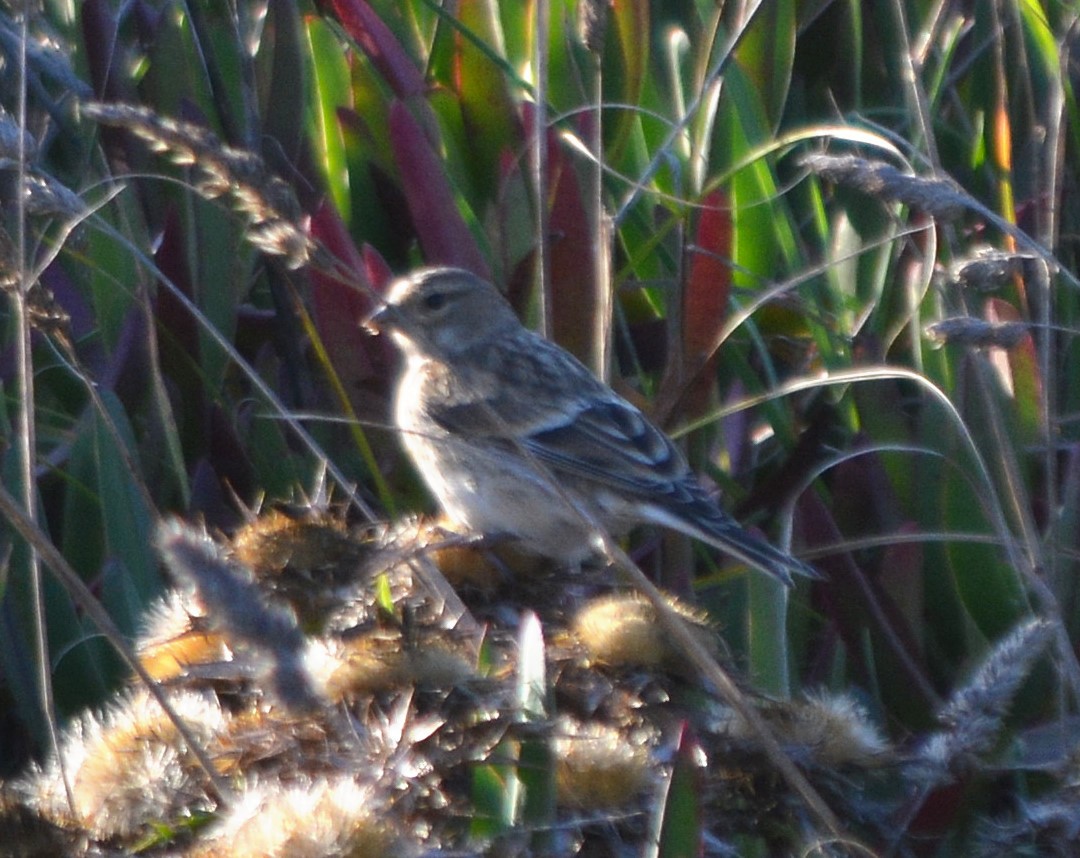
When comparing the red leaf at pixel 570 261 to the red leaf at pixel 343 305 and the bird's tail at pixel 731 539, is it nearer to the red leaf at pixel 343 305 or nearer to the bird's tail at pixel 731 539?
the red leaf at pixel 343 305

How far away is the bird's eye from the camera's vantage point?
351 centimetres

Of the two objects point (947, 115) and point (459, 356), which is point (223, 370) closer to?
point (459, 356)

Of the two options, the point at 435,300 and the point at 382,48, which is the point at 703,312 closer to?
the point at 435,300

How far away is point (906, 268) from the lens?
3.36 metres

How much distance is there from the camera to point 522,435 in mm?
3879

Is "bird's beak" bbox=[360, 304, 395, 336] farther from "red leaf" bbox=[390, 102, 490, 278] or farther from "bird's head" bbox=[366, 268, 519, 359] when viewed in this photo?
"red leaf" bbox=[390, 102, 490, 278]

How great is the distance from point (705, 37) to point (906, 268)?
716 mm

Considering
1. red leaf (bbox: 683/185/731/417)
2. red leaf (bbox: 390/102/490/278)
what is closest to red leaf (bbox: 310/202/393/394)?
red leaf (bbox: 390/102/490/278)

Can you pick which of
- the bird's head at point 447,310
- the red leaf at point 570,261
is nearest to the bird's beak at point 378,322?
the bird's head at point 447,310

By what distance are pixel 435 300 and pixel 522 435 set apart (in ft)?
1.62

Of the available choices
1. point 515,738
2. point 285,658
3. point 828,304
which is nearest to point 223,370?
point 828,304

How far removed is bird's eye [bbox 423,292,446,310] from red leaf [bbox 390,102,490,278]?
19 cm

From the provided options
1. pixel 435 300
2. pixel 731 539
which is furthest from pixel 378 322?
pixel 731 539

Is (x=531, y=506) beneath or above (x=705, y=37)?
beneath
